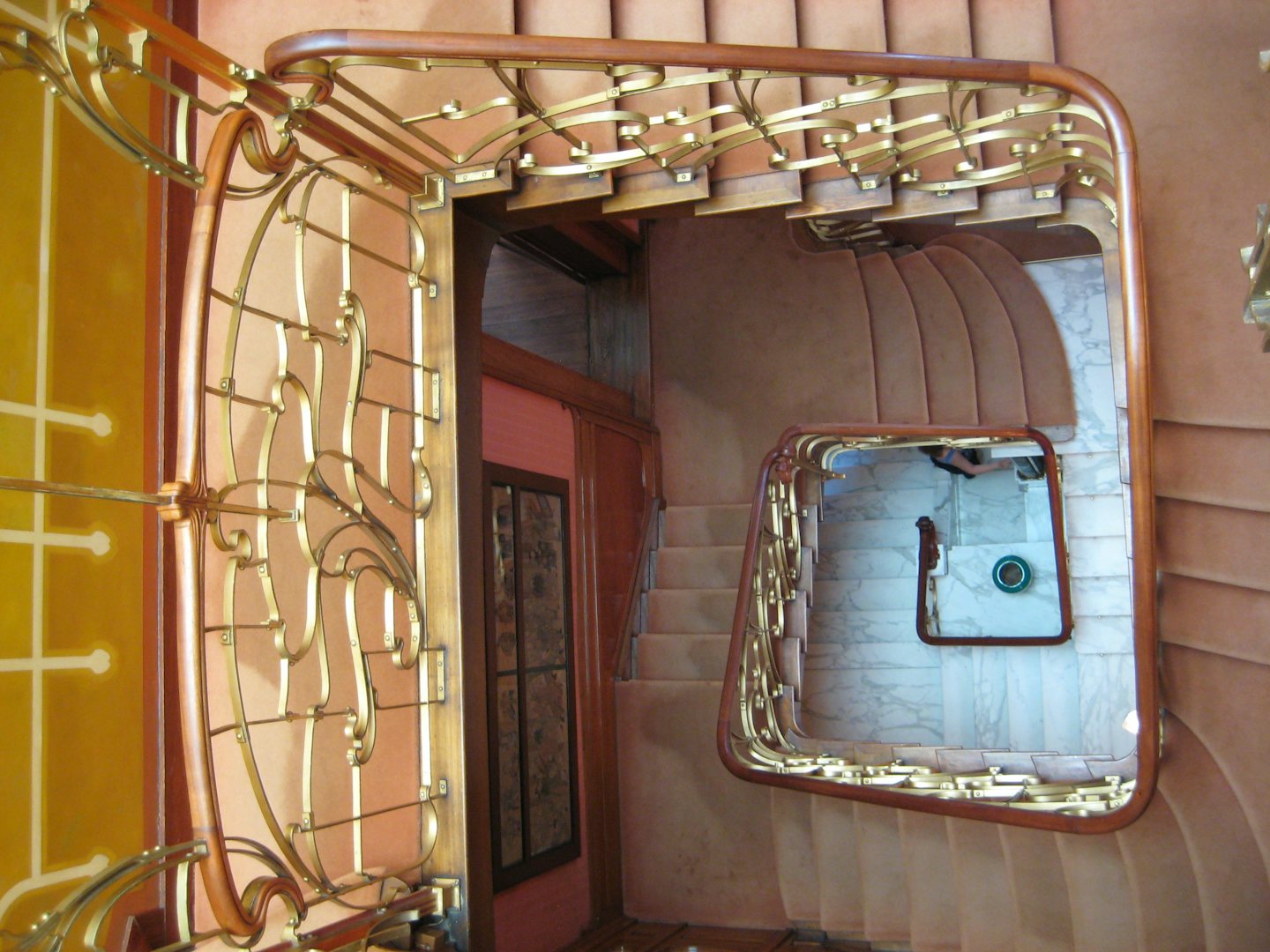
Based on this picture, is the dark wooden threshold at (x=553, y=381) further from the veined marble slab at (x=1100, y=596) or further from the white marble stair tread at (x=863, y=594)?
the veined marble slab at (x=1100, y=596)

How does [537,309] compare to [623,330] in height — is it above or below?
above

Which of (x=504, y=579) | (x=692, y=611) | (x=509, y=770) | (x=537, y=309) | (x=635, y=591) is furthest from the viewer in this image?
(x=537, y=309)

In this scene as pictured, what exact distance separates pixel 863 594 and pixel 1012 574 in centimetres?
92

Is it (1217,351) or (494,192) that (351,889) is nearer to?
(494,192)

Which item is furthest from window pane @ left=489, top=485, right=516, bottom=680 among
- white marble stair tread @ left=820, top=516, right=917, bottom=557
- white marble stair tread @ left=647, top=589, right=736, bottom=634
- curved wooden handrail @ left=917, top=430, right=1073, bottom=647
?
white marble stair tread @ left=820, top=516, right=917, bottom=557

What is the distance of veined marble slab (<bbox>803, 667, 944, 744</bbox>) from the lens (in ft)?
22.0

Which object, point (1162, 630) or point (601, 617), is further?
point (601, 617)

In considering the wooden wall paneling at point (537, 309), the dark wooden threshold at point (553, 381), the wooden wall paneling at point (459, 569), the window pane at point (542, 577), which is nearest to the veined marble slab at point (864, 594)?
the dark wooden threshold at point (553, 381)

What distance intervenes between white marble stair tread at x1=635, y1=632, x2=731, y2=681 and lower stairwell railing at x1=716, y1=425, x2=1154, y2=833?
33 centimetres

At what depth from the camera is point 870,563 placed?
7.11 m

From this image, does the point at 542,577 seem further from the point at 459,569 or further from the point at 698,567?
the point at 459,569

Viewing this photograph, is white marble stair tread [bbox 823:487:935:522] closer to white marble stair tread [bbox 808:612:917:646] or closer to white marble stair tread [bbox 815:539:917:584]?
white marble stair tread [bbox 815:539:917:584]

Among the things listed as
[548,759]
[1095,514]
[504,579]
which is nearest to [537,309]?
[504,579]

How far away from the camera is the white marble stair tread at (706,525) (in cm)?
548
